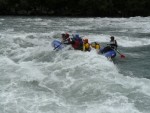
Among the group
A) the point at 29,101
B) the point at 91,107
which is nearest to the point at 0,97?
the point at 29,101

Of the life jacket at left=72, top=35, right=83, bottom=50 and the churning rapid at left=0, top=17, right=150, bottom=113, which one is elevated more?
the life jacket at left=72, top=35, right=83, bottom=50
